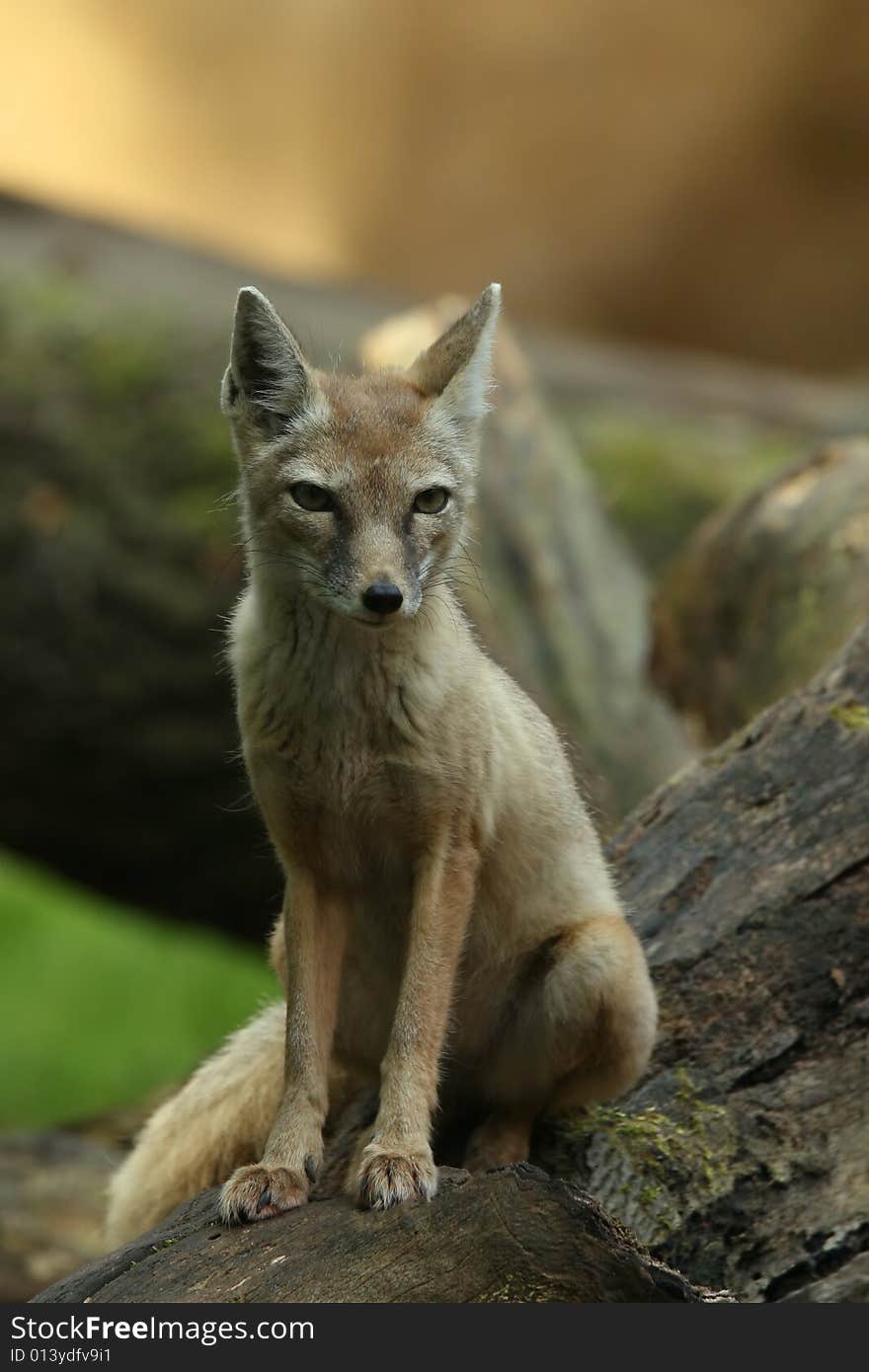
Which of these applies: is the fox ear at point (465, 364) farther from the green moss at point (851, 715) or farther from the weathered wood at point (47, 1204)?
the weathered wood at point (47, 1204)

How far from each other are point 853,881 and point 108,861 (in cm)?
716

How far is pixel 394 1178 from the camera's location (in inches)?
138

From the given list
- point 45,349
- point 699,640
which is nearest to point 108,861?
point 45,349

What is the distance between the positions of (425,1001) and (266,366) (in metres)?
1.66

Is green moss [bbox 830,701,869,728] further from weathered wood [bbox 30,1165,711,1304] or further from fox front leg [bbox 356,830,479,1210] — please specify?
weathered wood [bbox 30,1165,711,1304]

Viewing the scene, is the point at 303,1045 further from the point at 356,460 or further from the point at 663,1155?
the point at 356,460

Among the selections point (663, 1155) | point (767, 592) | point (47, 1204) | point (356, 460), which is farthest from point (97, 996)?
point (356, 460)

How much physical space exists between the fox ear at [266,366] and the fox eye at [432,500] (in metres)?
0.39

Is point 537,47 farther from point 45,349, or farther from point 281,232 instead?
point 45,349

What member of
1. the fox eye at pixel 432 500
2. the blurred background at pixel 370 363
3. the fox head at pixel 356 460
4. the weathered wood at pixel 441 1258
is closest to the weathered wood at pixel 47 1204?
the blurred background at pixel 370 363

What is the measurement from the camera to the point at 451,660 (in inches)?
161

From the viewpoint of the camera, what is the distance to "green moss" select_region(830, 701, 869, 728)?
4.87 m

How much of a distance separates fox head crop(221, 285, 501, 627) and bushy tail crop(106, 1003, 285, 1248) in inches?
63.6

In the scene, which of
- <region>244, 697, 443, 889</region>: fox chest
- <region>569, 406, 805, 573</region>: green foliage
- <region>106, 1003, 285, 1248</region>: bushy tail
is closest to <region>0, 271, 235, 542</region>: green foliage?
<region>569, 406, 805, 573</region>: green foliage
